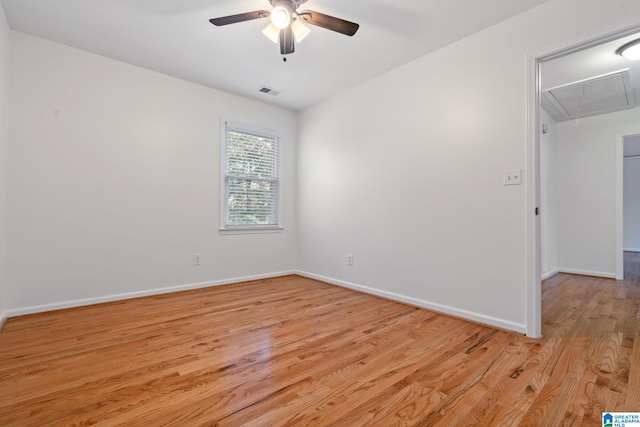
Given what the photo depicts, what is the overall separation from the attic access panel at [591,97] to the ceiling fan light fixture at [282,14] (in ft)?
11.4

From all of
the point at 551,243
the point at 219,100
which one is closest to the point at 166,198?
the point at 219,100

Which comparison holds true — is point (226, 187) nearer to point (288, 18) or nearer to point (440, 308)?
point (288, 18)

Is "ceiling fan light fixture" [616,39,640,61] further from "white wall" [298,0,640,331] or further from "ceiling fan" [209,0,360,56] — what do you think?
"ceiling fan" [209,0,360,56]

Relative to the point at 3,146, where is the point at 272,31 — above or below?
above

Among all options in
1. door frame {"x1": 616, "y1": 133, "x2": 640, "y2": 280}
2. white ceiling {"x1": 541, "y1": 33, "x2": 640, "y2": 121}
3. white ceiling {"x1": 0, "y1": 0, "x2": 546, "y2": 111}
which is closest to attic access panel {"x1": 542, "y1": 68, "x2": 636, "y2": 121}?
white ceiling {"x1": 541, "y1": 33, "x2": 640, "y2": 121}

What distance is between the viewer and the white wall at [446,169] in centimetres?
236

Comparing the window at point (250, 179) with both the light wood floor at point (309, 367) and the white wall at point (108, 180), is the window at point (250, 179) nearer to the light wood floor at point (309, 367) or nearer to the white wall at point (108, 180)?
the white wall at point (108, 180)

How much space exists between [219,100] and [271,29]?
1.88 metres

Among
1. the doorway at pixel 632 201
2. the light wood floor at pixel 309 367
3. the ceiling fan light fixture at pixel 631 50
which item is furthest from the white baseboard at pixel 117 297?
the doorway at pixel 632 201

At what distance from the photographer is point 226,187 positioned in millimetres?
3994

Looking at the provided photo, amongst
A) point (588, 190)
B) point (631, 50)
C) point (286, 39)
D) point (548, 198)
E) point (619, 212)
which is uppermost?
point (631, 50)

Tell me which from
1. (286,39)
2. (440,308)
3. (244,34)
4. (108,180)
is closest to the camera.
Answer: (286,39)

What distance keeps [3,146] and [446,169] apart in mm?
3889

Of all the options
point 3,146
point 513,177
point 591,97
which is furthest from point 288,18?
point 591,97
